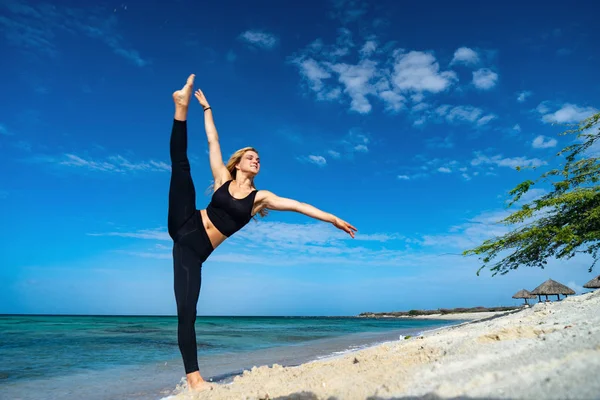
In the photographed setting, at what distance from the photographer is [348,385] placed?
9.48 ft

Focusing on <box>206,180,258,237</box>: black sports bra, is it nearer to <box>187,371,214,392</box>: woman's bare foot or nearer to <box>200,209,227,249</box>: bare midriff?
<box>200,209,227,249</box>: bare midriff

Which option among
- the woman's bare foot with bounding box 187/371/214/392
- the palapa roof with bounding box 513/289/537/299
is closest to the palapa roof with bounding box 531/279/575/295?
the palapa roof with bounding box 513/289/537/299

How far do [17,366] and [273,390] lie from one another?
24.0 ft

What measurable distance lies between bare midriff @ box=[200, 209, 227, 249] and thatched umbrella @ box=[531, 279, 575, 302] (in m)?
26.9

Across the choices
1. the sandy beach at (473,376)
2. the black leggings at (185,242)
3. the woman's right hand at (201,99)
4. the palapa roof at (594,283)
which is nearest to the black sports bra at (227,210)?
the black leggings at (185,242)

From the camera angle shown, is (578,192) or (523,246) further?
(523,246)

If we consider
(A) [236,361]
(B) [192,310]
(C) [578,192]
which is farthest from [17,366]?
(C) [578,192]

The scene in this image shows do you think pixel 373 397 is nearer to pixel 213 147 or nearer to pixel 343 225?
pixel 343 225

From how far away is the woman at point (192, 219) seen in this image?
3609mm

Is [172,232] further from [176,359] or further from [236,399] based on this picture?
[176,359]

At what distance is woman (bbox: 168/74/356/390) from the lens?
11.8 feet

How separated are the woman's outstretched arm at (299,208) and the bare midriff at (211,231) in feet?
1.82

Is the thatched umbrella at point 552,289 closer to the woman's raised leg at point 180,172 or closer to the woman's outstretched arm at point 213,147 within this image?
the woman's outstretched arm at point 213,147

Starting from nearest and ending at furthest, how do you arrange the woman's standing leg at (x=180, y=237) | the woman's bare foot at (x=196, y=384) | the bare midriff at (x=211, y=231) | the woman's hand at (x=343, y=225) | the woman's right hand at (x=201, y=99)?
the woman's bare foot at (x=196, y=384) → the woman's standing leg at (x=180, y=237) → the woman's hand at (x=343, y=225) → the bare midriff at (x=211, y=231) → the woman's right hand at (x=201, y=99)
